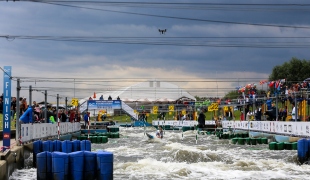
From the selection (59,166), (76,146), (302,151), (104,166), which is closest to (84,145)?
(76,146)

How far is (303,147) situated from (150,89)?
297ft

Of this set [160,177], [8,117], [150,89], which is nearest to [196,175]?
[160,177]

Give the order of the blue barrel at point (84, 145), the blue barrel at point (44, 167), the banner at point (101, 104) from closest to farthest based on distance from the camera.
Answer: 1. the blue barrel at point (44, 167)
2. the blue barrel at point (84, 145)
3. the banner at point (101, 104)

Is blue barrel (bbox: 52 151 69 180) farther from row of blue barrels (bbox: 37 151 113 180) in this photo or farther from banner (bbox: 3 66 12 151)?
banner (bbox: 3 66 12 151)

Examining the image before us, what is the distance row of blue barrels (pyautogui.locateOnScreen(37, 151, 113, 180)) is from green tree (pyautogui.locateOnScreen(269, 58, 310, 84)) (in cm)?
9427

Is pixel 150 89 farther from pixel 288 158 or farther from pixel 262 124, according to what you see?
pixel 288 158

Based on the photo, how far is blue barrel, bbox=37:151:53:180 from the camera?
16.4 metres

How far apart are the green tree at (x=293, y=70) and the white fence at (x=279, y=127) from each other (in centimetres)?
6263

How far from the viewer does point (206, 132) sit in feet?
164

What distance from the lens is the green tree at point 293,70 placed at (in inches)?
4193

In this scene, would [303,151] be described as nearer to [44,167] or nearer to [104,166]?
[104,166]

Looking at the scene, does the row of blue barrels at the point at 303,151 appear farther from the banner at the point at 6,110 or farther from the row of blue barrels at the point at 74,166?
the banner at the point at 6,110

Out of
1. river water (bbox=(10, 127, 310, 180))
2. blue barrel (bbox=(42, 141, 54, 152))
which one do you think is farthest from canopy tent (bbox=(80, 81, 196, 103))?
blue barrel (bbox=(42, 141, 54, 152))

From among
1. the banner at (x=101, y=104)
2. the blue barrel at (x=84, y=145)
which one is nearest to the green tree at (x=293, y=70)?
the banner at (x=101, y=104)
